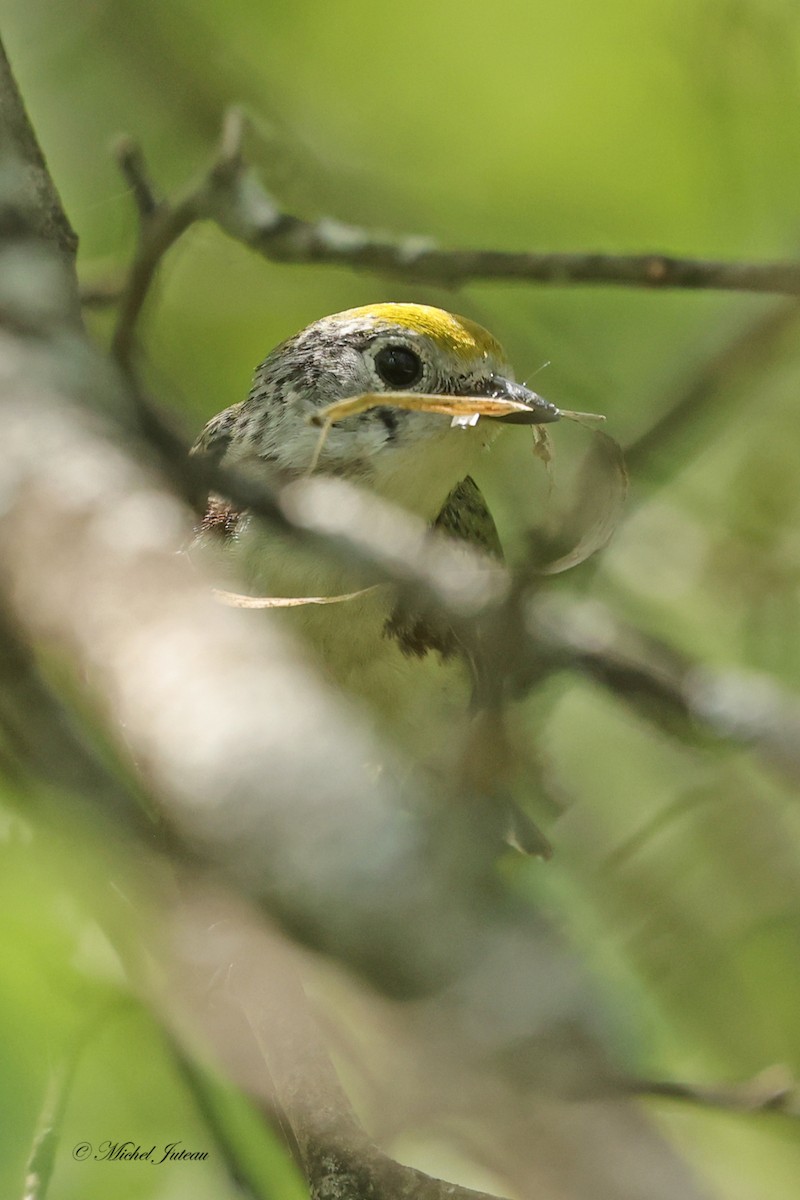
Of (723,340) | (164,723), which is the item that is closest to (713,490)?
(723,340)

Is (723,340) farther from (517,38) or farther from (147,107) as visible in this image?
(147,107)

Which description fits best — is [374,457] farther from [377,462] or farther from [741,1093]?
[741,1093]

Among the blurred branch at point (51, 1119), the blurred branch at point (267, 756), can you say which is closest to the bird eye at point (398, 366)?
the blurred branch at point (267, 756)

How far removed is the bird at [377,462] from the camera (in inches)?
106

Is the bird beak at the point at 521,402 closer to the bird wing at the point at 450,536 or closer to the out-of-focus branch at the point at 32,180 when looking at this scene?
the bird wing at the point at 450,536

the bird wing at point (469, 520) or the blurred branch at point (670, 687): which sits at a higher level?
the blurred branch at point (670, 687)

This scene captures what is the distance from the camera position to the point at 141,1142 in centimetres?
224

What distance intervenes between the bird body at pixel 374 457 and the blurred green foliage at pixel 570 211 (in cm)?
39

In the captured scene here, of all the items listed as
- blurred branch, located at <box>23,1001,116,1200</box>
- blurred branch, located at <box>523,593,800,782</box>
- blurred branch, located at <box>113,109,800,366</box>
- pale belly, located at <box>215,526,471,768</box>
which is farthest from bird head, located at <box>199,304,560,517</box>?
blurred branch, located at <box>23,1001,116,1200</box>

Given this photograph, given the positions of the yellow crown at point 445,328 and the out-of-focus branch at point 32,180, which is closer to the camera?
the out-of-focus branch at point 32,180

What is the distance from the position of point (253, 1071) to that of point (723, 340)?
228 cm

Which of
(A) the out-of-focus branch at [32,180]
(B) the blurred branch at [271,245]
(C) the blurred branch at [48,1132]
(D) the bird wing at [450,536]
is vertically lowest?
(D) the bird wing at [450,536]

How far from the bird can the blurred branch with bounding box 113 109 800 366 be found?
0.13 meters

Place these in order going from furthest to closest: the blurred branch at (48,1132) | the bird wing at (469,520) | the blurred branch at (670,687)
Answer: the bird wing at (469,520), the blurred branch at (48,1132), the blurred branch at (670,687)
